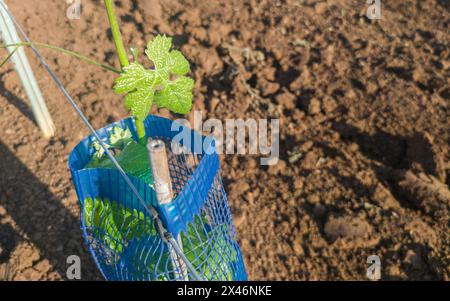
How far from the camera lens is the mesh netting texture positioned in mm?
1239

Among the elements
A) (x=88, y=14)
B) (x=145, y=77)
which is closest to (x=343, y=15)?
(x=88, y=14)

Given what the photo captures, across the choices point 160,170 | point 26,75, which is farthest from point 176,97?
point 26,75

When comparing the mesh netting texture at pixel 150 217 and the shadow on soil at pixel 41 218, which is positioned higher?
the mesh netting texture at pixel 150 217

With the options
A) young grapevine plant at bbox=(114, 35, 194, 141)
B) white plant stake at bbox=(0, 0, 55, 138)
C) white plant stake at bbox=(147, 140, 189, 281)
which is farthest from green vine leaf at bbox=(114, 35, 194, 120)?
white plant stake at bbox=(0, 0, 55, 138)

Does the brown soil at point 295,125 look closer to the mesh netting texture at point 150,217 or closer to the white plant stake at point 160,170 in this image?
the mesh netting texture at point 150,217

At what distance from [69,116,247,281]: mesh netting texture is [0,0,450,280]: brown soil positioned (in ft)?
2.41

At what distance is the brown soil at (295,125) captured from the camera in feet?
7.25

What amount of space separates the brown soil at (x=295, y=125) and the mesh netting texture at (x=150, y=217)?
73 cm

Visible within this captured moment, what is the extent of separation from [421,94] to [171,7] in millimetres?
1879

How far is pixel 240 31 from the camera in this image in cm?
327

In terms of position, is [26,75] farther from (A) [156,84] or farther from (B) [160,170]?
(B) [160,170]

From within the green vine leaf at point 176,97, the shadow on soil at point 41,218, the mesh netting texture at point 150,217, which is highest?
the green vine leaf at point 176,97

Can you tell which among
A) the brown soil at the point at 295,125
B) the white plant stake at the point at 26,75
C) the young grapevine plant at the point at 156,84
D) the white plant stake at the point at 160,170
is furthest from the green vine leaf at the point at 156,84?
the brown soil at the point at 295,125

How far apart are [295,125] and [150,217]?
1.60m
